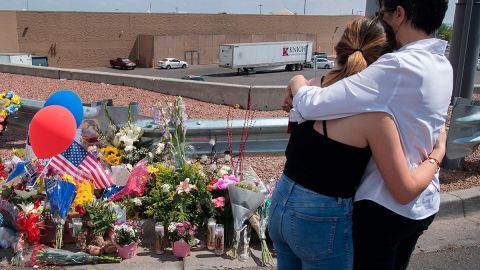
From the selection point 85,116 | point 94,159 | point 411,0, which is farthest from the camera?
point 85,116

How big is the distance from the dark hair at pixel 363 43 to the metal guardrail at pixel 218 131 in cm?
354

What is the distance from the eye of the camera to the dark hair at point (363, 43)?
1709 millimetres

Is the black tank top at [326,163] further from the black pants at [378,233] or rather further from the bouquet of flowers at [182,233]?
the bouquet of flowers at [182,233]

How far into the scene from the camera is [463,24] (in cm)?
605

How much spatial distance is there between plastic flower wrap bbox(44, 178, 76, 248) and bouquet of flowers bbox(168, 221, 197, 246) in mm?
841

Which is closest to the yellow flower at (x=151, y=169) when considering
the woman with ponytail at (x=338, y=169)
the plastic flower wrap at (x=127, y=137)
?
the plastic flower wrap at (x=127, y=137)

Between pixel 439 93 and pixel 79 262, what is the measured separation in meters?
3.04

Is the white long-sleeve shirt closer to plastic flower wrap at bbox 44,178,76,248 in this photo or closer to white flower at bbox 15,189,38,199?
plastic flower wrap at bbox 44,178,76,248

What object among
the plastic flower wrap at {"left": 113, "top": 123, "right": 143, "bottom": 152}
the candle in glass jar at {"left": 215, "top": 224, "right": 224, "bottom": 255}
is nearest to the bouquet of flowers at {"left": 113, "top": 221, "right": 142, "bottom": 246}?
the candle in glass jar at {"left": 215, "top": 224, "right": 224, "bottom": 255}

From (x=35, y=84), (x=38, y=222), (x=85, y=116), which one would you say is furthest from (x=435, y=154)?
(x=35, y=84)

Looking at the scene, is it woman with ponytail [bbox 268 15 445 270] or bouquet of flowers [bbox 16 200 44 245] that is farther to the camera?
bouquet of flowers [bbox 16 200 44 245]

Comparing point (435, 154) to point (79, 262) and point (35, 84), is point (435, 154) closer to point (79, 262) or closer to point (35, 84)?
point (79, 262)

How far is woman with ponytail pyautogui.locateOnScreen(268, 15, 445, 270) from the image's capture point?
5.29 feet

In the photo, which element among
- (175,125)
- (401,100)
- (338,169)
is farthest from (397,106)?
(175,125)
